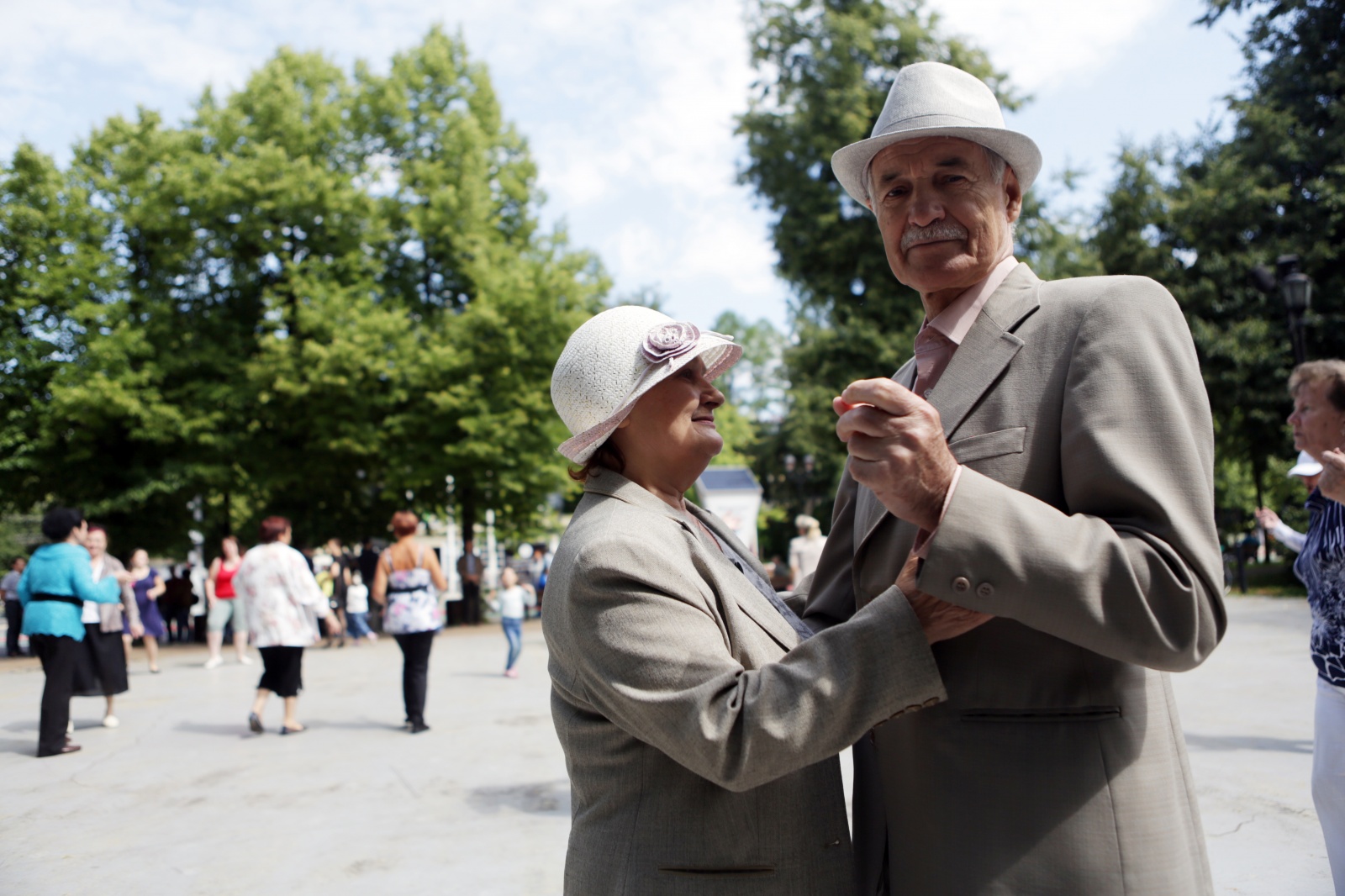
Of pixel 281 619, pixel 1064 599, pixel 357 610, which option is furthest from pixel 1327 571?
pixel 357 610

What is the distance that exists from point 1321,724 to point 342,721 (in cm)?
886

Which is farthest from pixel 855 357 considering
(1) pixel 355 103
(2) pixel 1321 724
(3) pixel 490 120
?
(2) pixel 1321 724

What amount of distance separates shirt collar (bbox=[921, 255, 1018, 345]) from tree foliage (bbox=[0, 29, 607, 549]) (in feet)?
64.1

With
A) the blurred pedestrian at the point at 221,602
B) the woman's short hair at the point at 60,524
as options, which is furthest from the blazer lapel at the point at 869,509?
the blurred pedestrian at the point at 221,602

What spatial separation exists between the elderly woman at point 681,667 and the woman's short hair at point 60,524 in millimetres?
8544

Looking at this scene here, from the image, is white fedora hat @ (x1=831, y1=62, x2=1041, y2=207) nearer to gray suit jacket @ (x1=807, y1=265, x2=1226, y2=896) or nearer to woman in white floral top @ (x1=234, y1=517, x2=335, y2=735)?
gray suit jacket @ (x1=807, y1=265, x2=1226, y2=896)

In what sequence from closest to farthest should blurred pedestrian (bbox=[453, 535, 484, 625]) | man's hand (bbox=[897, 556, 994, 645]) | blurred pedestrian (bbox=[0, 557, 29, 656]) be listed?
1. man's hand (bbox=[897, 556, 994, 645])
2. blurred pedestrian (bbox=[0, 557, 29, 656])
3. blurred pedestrian (bbox=[453, 535, 484, 625])

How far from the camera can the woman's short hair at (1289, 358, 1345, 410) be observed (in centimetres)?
402

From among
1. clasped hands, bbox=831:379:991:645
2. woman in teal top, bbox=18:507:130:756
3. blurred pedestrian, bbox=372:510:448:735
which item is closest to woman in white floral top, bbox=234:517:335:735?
blurred pedestrian, bbox=372:510:448:735

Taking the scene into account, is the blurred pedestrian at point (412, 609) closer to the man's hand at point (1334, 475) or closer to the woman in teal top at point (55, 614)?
the woman in teal top at point (55, 614)

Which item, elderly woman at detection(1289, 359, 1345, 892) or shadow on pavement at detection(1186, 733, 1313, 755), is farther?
shadow on pavement at detection(1186, 733, 1313, 755)

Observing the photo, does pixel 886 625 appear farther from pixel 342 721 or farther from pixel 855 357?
pixel 855 357

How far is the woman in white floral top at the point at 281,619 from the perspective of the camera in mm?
9492

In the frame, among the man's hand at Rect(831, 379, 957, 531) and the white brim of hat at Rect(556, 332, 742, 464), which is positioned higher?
the white brim of hat at Rect(556, 332, 742, 464)
